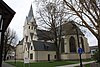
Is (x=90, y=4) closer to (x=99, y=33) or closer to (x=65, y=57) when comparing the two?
(x=99, y=33)

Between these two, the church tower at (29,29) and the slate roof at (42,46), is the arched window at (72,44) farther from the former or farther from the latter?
the church tower at (29,29)

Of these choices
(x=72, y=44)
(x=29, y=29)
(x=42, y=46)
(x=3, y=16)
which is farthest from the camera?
(x=29, y=29)

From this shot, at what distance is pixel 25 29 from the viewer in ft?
251

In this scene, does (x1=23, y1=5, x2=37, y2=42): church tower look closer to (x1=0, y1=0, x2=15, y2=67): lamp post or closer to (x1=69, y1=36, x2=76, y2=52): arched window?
(x1=69, y1=36, x2=76, y2=52): arched window

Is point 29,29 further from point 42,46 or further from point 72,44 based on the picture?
point 72,44

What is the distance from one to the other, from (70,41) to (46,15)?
2056cm

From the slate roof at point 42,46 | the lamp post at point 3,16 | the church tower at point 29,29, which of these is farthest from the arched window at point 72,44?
the lamp post at point 3,16

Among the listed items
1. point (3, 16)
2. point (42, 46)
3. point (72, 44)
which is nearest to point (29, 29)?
point (42, 46)

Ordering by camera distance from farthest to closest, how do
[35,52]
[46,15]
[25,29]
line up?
[25,29] → [35,52] → [46,15]

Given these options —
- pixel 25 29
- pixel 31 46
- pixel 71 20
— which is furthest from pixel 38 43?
pixel 71 20

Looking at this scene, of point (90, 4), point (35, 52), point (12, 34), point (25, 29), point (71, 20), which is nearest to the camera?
point (90, 4)

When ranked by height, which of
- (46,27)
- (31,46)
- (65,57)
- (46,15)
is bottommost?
(65,57)

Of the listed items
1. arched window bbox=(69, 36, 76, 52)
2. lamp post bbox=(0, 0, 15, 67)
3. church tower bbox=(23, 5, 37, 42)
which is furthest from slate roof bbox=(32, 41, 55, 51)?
→ lamp post bbox=(0, 0, 15, 67)

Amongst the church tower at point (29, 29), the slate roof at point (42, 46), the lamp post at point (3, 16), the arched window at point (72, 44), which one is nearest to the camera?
the lamp post at point (3, 16)
